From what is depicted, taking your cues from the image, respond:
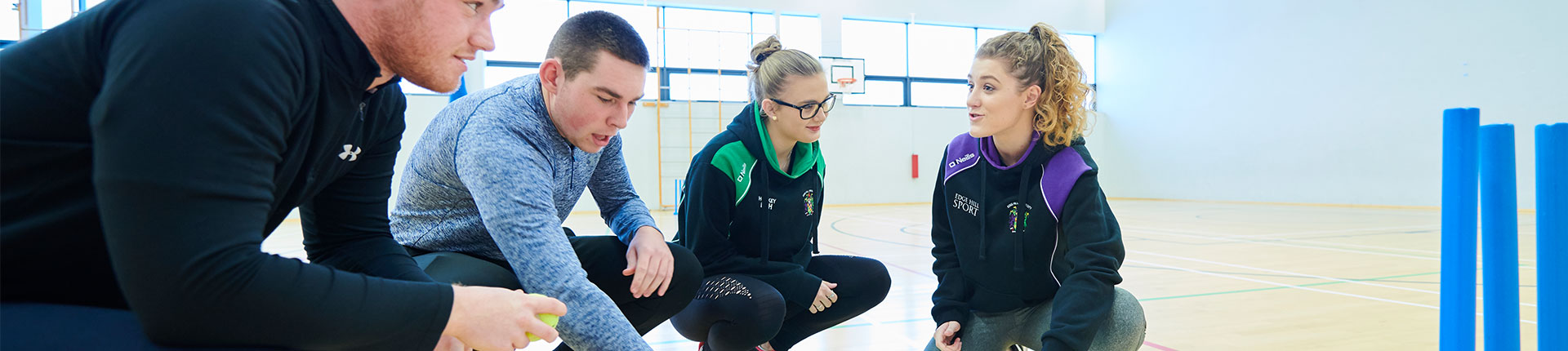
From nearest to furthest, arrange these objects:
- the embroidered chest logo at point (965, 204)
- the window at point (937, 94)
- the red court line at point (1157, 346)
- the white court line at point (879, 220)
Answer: the embroidered chest logo at point (965, 204) < the red court line at point (1157, 346) < the white court line at point (879, 220) < the window at point (937, 94)

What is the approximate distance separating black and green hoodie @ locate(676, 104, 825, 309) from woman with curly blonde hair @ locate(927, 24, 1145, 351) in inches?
13.1

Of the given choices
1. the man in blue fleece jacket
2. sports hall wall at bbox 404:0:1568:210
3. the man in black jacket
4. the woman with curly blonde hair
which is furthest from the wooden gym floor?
the man in black jacket

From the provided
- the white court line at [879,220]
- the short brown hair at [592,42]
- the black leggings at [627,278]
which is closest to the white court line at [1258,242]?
the white court line at [879,220]

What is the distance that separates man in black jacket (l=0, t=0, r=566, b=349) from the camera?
58cm

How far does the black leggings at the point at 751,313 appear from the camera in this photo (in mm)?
1620

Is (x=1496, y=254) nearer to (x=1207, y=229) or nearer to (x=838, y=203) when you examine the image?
(x=1207, y=229)

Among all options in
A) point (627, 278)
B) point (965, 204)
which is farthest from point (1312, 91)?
point (627, 278)

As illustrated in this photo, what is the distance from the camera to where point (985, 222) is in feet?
5.48

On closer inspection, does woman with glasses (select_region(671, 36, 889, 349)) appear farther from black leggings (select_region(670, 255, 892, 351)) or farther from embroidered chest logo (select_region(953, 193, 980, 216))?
embroidered chest logo (select_region(953, 193, 980, 216))

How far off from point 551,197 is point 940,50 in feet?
30.9

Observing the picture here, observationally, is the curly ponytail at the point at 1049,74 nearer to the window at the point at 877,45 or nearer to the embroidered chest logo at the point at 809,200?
the embroidered chest logo at the point at 809,200

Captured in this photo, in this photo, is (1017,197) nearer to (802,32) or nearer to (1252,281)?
(1252,281)

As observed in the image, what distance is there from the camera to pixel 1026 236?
1610 mm

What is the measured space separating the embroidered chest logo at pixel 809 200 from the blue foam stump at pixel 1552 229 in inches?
50.2
